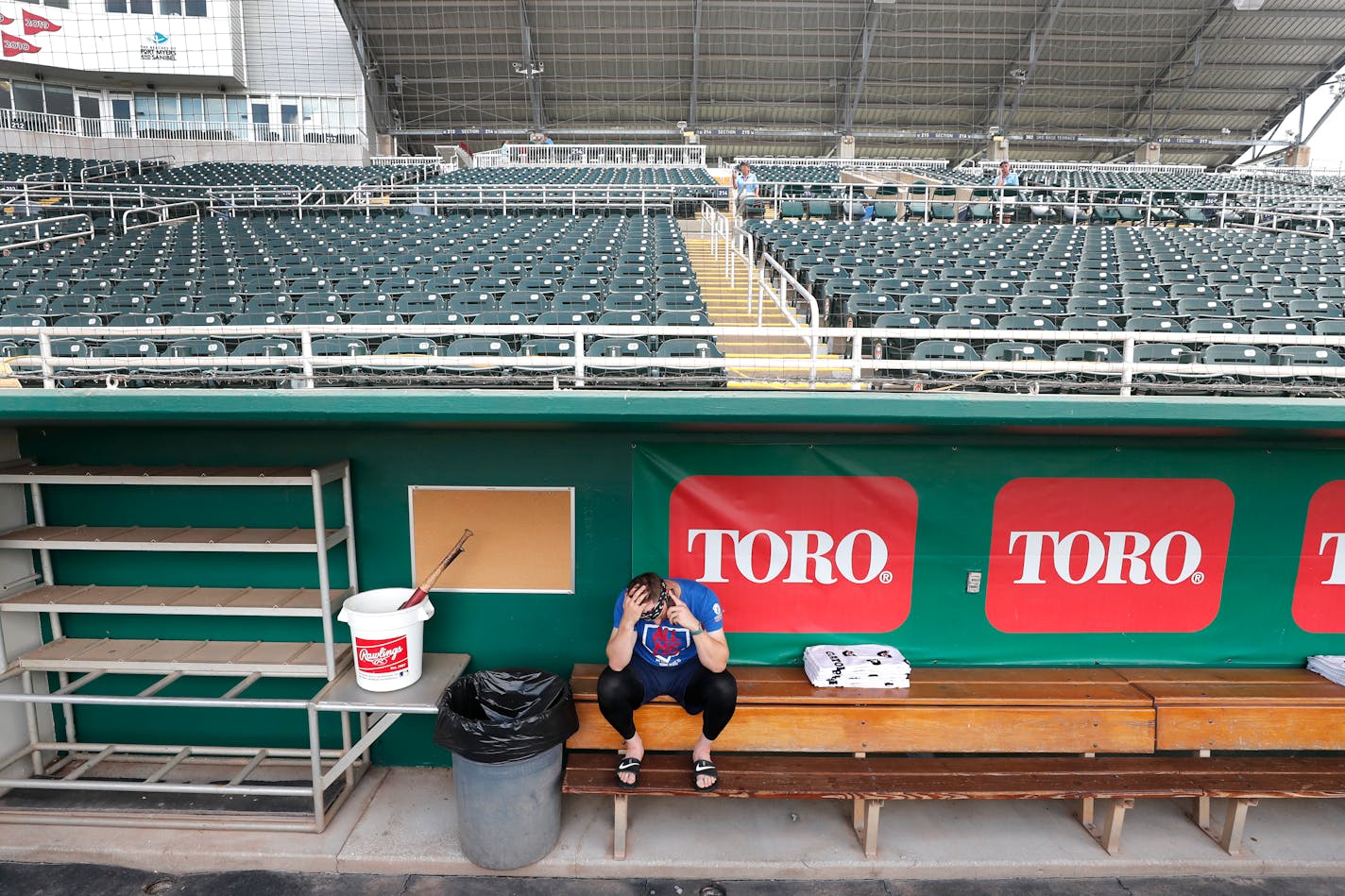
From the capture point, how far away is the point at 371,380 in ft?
14.2

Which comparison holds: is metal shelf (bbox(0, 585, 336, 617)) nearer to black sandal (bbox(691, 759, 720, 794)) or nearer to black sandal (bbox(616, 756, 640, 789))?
black sandal (bbox(616, 756, 640, 789))

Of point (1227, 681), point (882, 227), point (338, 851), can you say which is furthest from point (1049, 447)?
point (882, 227)

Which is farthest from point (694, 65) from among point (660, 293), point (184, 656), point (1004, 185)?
point (184, 656)

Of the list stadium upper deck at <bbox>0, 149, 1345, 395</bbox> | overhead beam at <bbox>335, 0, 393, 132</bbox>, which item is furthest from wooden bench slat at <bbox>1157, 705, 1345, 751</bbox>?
overhead beam at <bbox>335, 0, 393, 132</bbox>

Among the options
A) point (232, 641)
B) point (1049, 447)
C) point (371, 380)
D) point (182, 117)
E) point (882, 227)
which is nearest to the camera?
point (371, 380)

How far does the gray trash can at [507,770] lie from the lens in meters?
4.41

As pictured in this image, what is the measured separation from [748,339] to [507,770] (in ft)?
16.8

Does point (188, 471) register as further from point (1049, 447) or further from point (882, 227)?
point (882, 227)

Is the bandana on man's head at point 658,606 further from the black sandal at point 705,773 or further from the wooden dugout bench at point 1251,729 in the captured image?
the wooden dugout bench at point 1251,729

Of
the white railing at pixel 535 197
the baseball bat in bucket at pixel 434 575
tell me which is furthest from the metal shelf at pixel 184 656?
the white railing at pixel 535 197

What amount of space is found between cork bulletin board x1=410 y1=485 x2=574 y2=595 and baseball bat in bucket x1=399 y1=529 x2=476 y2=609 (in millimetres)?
75

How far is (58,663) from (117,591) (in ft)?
1.55

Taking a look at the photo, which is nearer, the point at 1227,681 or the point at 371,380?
the point at 371,380

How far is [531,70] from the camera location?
41.4 metres
